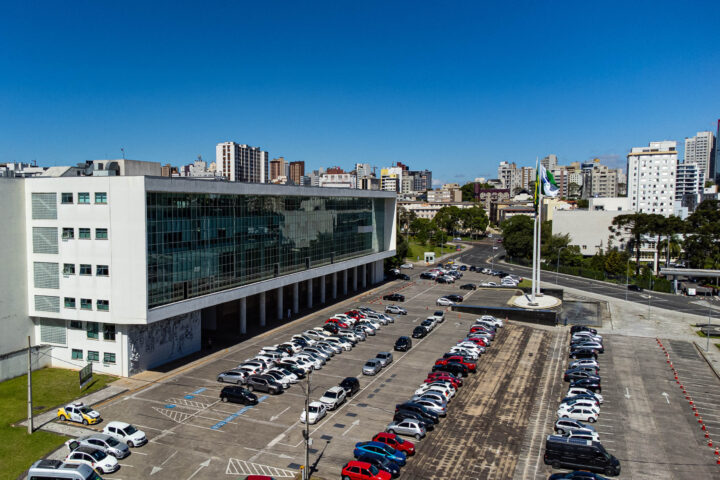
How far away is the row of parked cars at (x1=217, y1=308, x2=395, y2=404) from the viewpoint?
40.6 m

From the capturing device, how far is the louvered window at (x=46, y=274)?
47.5 meters

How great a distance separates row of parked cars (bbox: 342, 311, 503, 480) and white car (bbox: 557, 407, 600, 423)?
8.50m

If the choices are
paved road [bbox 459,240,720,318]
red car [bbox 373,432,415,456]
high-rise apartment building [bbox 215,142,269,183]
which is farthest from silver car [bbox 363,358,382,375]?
high-rise apartment building [bbox 215,142,269,183]

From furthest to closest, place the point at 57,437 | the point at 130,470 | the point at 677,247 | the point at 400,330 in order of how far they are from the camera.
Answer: the point at 677,247
the point at 400,330
the point at 57,437
the point at 130,470

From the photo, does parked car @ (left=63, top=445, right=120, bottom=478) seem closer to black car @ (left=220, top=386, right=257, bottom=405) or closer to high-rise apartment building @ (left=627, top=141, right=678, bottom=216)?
black car @ (left=220, top=386, right=257, bottom=405)

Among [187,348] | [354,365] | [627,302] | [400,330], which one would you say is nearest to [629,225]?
[627,302]

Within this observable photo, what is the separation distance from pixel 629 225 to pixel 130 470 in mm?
130298

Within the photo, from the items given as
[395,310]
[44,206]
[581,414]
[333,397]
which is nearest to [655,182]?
[395,310]

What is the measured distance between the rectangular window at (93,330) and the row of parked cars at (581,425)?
3849 cm

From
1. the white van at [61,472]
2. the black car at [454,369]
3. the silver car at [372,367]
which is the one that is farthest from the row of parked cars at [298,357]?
the white van at [61,472]

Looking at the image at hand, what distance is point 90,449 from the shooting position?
3052cm

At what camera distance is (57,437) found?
1368 inches

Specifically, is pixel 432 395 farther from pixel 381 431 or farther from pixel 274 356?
pixel 274 356

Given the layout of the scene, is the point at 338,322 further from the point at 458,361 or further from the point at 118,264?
the point at 118,264
